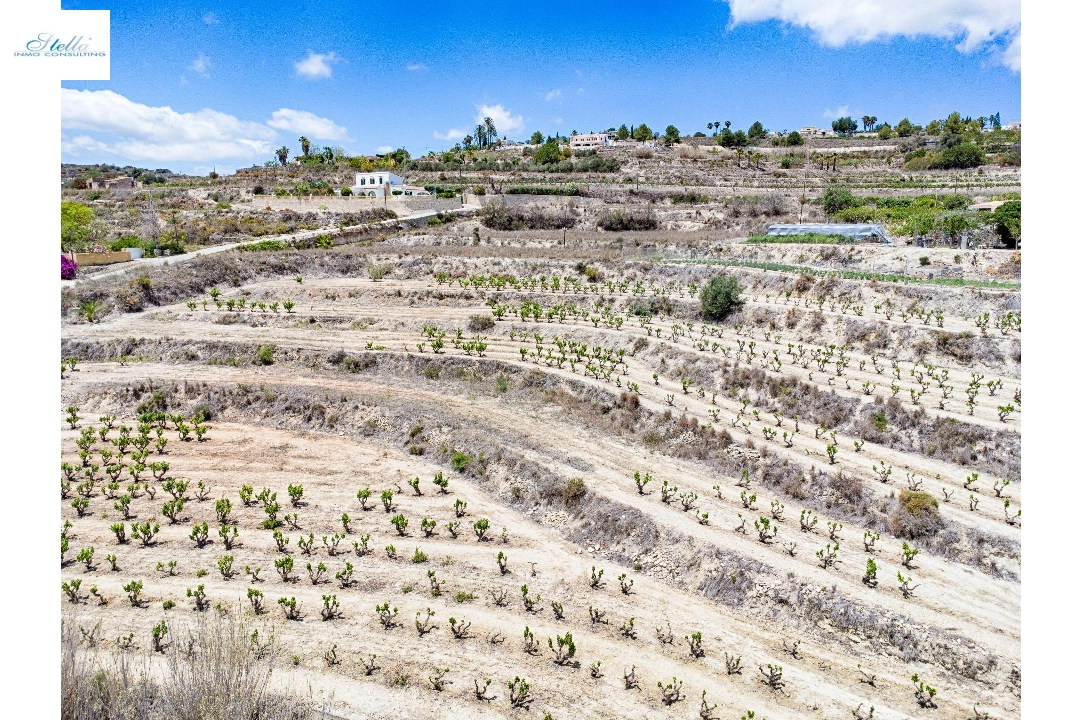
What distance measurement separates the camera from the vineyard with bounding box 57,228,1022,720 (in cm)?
1027

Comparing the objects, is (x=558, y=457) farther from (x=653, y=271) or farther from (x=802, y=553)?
(x=653, y=271)

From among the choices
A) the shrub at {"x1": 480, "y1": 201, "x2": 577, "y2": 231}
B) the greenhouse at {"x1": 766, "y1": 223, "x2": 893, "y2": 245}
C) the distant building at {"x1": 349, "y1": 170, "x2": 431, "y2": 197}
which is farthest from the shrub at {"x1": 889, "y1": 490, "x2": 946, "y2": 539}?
the distant building at {"x1": 349, "y1": 170, "x2": 431, "y2": 197}

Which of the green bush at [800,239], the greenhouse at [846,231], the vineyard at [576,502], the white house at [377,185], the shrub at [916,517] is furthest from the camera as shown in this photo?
the white house at [377,185]

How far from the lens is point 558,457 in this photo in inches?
690

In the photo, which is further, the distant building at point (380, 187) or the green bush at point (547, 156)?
the green bush at point (547, 156)

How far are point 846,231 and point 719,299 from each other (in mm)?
17293

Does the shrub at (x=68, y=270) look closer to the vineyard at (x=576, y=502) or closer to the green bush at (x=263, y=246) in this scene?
the vineyard at (x=576, y=502)

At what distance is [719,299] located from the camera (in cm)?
2848

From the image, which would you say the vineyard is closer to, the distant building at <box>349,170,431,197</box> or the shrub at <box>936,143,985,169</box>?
the distant building at <box>349,170,431,197</box>

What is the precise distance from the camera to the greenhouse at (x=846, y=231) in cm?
3788

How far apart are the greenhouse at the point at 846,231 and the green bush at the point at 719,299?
1373 cm

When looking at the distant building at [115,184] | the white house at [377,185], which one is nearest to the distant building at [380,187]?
the white house at [377,185]

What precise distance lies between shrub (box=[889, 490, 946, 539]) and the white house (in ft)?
211

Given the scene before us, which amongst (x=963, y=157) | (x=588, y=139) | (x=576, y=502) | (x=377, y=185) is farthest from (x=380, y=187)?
(x=588, y=139)
